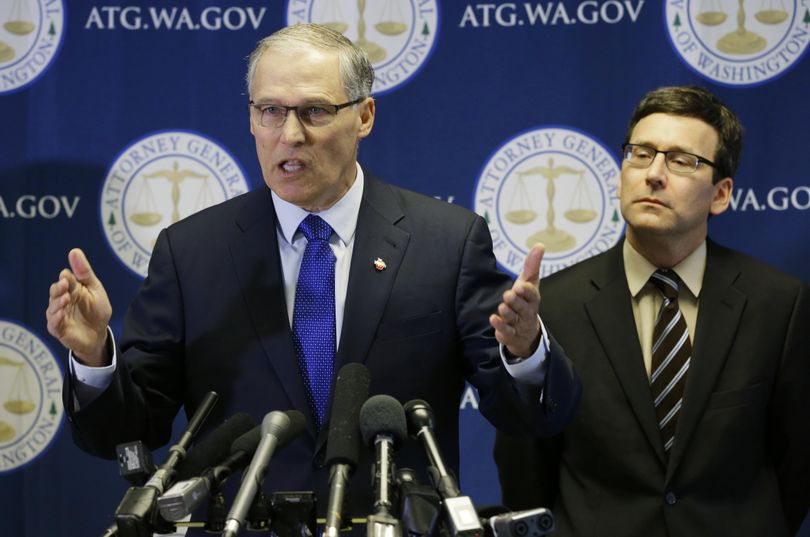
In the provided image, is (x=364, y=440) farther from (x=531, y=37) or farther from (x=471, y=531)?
(x=531, y=37)

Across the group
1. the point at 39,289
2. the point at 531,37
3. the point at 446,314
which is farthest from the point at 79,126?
the point at 446,314

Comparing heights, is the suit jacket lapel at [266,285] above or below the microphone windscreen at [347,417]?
above

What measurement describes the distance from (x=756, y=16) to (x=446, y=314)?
1761 millimetres

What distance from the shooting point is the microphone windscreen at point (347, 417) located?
1647 mm

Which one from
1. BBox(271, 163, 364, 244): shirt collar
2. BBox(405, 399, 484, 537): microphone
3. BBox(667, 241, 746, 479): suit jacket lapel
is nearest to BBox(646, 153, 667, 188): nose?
BBox(667, 241, 746, 479): suit jacket lapel

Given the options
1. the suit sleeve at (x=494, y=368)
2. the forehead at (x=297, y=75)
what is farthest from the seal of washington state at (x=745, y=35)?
the forehead at (x=297, y=75)

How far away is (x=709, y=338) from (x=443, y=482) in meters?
1.56

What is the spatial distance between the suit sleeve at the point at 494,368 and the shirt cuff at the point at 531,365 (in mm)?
14

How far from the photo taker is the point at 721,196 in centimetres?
318

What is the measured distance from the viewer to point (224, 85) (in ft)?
12.3

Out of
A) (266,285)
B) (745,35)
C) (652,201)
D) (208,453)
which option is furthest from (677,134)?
(208,453)

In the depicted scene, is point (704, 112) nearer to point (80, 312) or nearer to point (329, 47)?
point (329, 47)

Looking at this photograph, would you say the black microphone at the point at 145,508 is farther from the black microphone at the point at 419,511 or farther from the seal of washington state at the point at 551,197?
the seal of washington state at the point at 551,197

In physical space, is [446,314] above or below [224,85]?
below
